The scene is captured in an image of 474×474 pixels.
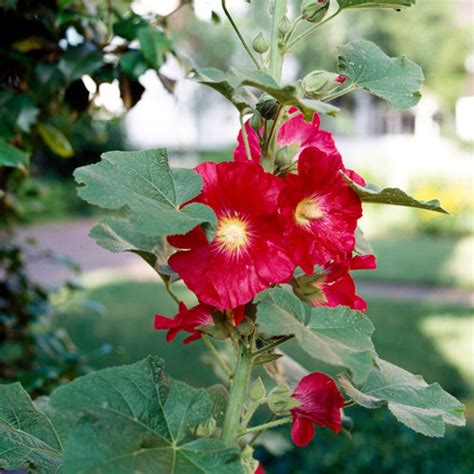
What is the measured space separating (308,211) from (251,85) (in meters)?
0.15

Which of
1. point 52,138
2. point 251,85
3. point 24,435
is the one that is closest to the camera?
point 251,85

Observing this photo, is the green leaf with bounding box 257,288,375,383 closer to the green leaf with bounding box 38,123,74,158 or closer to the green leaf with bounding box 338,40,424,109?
the green leaf with bounding box 338,40,424,109

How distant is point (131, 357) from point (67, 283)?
2.06 meters

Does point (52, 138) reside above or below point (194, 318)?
below

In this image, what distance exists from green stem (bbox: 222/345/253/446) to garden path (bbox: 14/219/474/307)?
1808 mm

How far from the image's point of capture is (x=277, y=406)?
2.30 ft

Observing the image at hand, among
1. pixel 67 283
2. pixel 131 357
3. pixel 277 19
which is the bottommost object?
pixel 131 357

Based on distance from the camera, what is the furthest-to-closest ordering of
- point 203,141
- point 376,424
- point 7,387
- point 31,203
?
point 203,141, point 376,424, point 31,203, point 7,387

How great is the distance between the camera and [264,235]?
0.66m

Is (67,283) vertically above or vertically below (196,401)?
below

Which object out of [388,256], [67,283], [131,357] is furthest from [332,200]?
[388,256]

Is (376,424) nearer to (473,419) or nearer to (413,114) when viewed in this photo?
(473,419)

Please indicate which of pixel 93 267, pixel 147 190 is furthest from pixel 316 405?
pixel 93 267

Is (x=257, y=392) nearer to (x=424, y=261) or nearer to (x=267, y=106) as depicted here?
(x=267, y=106)
